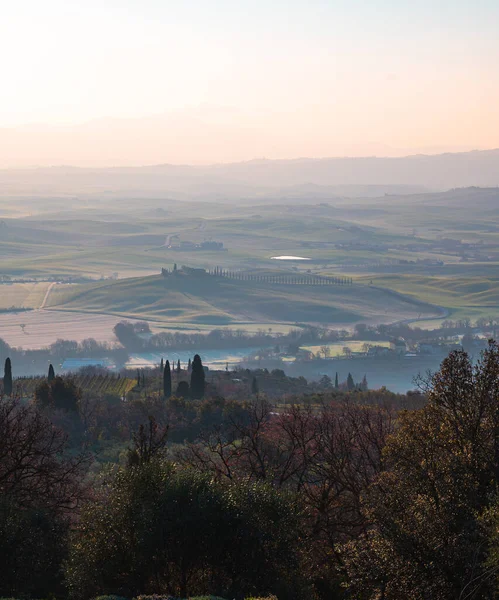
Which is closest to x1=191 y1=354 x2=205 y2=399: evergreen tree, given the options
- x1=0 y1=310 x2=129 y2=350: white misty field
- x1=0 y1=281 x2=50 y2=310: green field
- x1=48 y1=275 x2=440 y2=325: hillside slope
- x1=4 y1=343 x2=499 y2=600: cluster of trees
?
x1=4 y1=343 x2=499 y2=600: cluster of trees

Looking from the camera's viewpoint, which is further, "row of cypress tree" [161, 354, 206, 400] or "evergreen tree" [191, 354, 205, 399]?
"evergreen tree" [191, 354, 205, 399]

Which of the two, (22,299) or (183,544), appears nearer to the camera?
(183,544)

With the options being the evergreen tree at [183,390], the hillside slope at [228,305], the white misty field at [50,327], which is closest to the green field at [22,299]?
the hillside slope at [228,305]

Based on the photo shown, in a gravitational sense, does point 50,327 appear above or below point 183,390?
below

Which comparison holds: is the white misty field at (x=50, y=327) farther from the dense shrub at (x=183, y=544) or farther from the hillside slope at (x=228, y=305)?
the dense shrub at (x=183, y=544)

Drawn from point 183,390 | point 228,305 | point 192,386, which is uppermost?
point 192,386

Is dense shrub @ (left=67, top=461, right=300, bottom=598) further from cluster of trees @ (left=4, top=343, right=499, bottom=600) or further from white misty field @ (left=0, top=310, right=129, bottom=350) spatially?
white misty field @ (left=0, top=310, right=129, bottom=350)

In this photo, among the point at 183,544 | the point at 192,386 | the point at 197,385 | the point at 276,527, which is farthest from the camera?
the point at 197,385

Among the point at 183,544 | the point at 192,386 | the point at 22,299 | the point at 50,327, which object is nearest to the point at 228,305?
the point at 22,299

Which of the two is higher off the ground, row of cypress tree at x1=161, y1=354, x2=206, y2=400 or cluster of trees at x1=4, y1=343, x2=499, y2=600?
cluster of trees at x1=4, y1=343, x2=499, y2=600

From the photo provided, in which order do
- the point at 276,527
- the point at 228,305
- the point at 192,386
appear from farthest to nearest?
1. the point at 228,305
2. the point at 192,386
3. the point at 276,527

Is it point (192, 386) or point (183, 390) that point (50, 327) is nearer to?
point (192, 386)

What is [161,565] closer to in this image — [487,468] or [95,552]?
[95,552]
